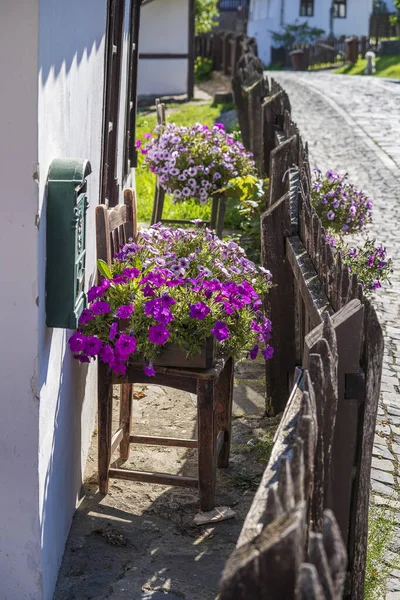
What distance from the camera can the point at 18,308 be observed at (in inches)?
123

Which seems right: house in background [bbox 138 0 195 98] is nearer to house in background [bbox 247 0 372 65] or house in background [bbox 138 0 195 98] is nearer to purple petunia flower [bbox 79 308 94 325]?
purple petunia flower [bbox 79 308 94 325]

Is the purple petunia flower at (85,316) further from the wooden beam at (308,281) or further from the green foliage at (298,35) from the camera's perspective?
the green foliage at (298,35)

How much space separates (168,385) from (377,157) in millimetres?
10307

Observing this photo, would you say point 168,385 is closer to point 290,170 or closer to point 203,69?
point 290,170

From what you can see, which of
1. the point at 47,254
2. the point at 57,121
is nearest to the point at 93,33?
the point at 57,121

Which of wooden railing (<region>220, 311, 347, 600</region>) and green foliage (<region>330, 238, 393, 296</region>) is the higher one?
wooden railing (<region>220, 311, 347, 600</region>)

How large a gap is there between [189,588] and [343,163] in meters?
10.2

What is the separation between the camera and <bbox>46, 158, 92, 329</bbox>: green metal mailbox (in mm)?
3178

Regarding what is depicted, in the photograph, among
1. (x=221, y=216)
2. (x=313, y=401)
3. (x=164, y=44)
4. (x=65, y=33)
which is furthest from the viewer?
(x=164, y=44)

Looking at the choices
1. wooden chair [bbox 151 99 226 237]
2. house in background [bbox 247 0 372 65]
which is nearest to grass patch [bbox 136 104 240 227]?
wooden chair [bbox 151 99 226 237]

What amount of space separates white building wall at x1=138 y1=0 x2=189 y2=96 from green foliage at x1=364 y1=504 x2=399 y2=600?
21167 mm

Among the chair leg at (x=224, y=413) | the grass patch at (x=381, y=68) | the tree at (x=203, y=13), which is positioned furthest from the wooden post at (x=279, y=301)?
the grass patch at (x=381, y=68)

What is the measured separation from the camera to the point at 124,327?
387cm

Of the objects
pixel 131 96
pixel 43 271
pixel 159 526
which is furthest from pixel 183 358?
pixel 131 96
